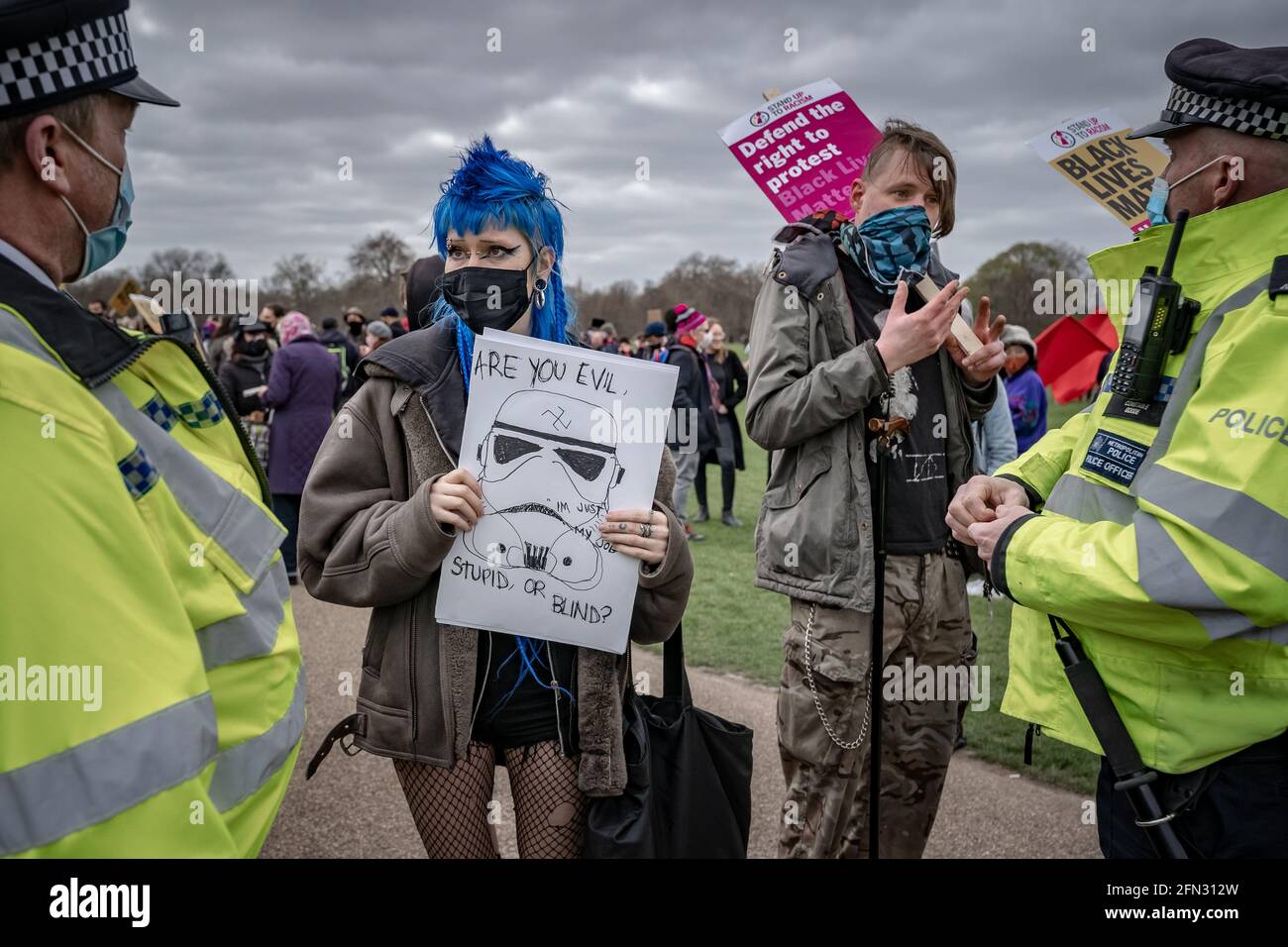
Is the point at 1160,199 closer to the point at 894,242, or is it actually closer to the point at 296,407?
the point at 894,242

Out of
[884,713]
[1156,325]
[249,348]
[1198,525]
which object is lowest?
[884,713]

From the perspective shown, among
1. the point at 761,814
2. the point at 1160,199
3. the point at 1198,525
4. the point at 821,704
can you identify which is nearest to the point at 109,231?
the point at 1198,525

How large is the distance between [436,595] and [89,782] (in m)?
1.18

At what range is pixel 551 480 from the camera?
2230 millimetres

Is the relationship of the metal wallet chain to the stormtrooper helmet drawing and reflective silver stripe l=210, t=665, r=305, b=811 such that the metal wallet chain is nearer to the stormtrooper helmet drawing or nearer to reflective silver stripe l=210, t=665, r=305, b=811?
the stormtrooper helmet drawing

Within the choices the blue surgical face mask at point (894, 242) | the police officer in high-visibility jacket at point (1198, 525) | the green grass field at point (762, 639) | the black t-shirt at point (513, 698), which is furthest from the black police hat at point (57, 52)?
Answer: the green grass field at point (762, 639)

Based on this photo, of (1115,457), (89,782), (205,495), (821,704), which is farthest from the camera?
(821,704)

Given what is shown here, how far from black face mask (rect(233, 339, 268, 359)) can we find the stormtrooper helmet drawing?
843cm

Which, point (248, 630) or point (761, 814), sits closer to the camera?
point (248, 630)

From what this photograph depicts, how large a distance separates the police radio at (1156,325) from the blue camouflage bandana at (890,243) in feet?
3.27

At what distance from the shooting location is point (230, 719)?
1441 mm

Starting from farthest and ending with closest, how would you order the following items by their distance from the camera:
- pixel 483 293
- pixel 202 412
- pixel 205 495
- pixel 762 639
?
1. pixel 762 639
2. pixel 483 293
3. pixel 202 412
4. pixel 205 495

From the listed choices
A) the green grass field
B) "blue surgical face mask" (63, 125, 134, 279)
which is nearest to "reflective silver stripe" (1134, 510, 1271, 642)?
"blue surgical face mask" (63, 125, 134, 279)

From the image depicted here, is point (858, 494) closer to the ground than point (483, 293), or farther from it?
closer to the ground
